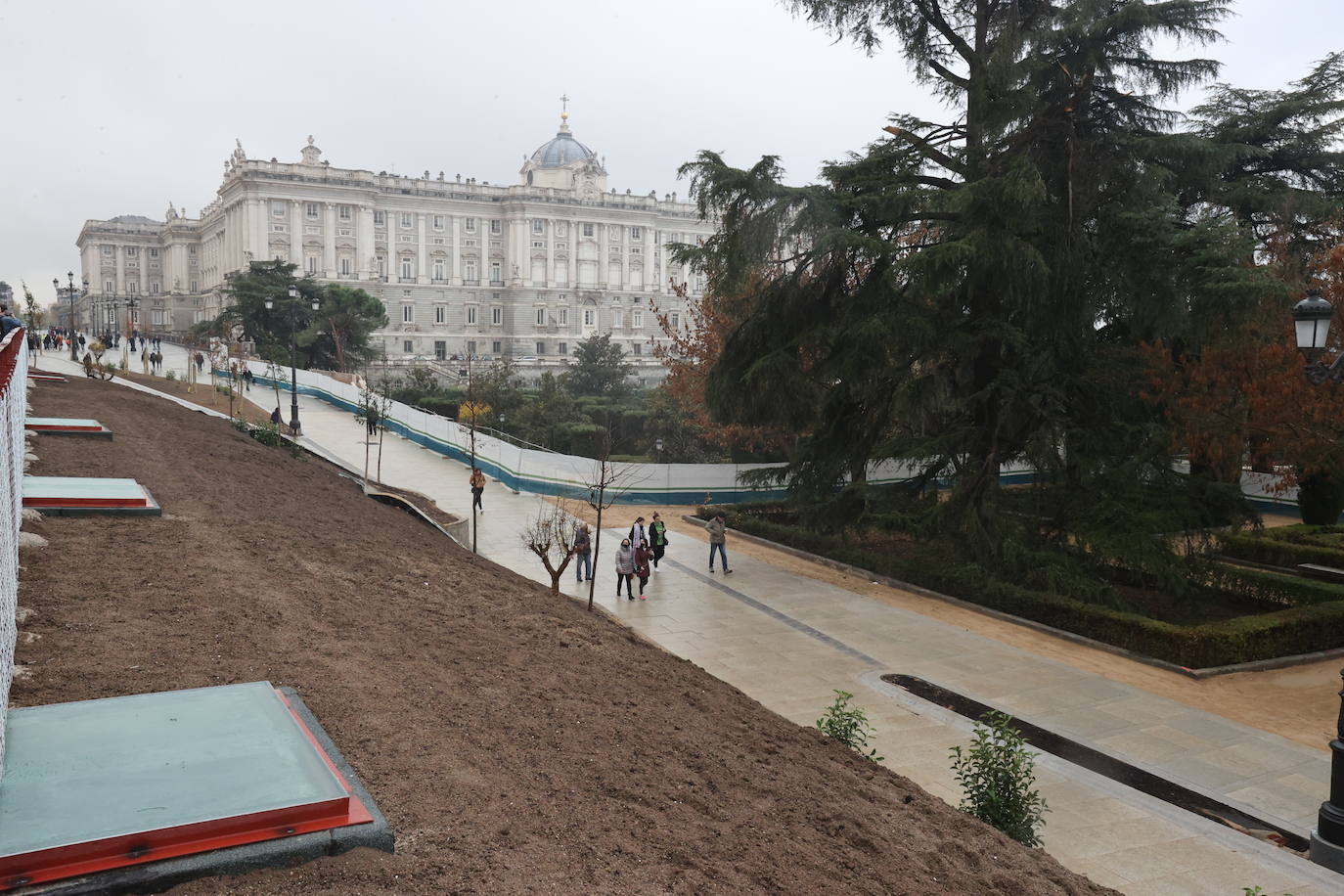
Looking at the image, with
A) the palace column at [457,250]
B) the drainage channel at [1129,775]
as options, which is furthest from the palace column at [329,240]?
the drainage channel at [1129,775]

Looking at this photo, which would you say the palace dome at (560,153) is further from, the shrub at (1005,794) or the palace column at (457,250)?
the shrub at (1005,794)

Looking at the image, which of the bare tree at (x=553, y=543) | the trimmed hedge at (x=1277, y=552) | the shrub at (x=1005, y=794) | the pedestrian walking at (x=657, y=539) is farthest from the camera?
the trimmed hedge at (x=1277, y=552)

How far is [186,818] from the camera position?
14.1 ft

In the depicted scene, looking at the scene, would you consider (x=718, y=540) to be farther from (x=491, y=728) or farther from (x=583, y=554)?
(x=491, y=728)

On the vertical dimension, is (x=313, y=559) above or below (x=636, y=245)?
below

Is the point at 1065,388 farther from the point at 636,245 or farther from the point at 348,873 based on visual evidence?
the point at 636,245

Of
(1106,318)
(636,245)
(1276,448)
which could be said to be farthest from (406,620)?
(636,245)

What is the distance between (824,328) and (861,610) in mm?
5662

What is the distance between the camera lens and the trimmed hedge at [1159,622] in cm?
1371

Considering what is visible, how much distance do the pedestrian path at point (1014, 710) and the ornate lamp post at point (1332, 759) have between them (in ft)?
1.01

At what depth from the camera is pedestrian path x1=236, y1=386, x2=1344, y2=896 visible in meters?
8.09

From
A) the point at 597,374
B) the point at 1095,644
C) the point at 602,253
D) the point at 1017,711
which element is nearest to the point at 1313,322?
the point at 1017,711

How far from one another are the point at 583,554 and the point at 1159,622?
9.35 metres

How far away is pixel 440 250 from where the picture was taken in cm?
8950
